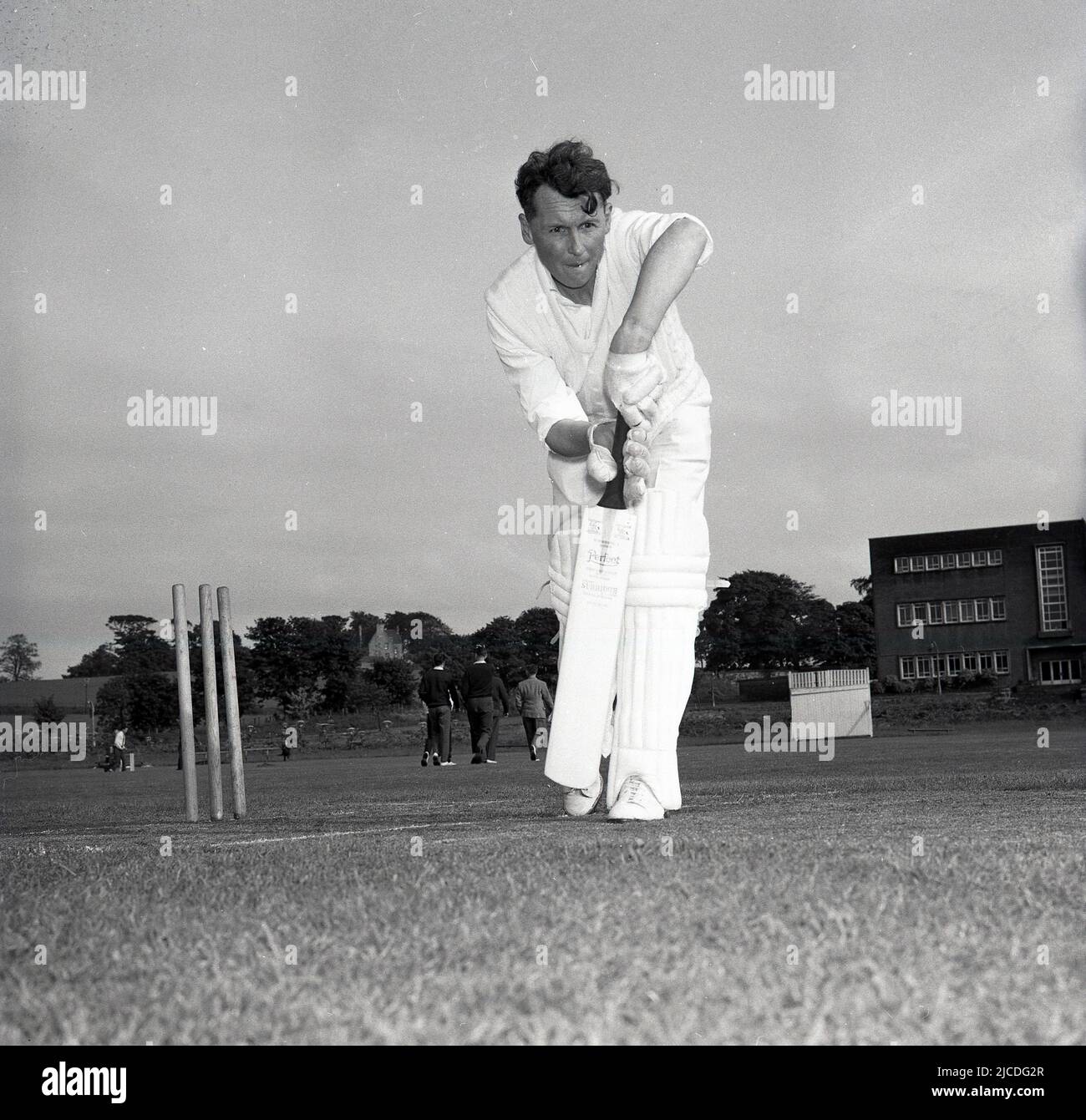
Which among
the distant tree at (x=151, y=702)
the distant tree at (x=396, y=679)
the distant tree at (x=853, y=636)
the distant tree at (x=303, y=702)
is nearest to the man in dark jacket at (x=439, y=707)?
the distant tree at (x=303, y=702)

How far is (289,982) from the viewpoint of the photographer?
2748 millimetres

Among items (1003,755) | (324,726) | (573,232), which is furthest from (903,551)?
(573,232)

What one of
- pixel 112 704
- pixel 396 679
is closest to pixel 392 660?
pixel 396 679

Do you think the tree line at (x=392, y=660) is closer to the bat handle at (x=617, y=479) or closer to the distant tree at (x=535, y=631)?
the distant tree at (x=535, y=631)

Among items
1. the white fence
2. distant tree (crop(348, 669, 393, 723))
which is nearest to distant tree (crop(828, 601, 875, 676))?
distant tree (crop(348, 669, 393, 723))

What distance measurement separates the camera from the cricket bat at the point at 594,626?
587 centimetres

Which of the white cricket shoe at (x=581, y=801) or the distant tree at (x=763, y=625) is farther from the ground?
the distant tree at (x=763, y=625)

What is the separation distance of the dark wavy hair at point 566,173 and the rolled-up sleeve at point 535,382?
1.90ft

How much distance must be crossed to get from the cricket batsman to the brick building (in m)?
73.4

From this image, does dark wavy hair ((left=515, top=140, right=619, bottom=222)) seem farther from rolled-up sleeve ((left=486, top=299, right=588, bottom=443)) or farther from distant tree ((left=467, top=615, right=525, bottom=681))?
distant tree ((left=467, top=615, right=525, bottom=681))

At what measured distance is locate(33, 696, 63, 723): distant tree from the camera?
2051 inches

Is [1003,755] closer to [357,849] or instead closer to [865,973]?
[357,849]

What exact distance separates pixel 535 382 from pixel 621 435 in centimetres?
64

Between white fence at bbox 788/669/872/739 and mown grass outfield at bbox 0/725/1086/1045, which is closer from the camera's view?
mown grass outfield at bbox 0/725/1086/1045
